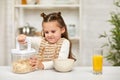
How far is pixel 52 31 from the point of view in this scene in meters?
1.83

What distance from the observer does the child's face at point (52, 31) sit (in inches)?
71.7

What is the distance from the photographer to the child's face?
1.82 meters

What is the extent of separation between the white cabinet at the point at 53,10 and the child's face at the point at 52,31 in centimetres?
172

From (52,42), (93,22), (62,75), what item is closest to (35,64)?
(62,75)

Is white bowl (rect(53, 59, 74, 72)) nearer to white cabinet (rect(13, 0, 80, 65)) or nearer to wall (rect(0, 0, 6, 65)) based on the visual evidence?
white cabinet (rect(13, 0, 80, 65))

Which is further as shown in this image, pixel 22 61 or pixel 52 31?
pixel 52 31

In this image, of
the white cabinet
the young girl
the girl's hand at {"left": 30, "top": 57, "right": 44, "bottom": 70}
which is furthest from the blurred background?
the girl's hand at {"left": 30, "top": 57, "right": 44, "bottom": 70}

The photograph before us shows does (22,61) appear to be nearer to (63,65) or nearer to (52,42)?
(63,65)

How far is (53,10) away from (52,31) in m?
1.98

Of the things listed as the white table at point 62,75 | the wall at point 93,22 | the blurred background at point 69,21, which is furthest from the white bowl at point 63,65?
the wall at point 93,22

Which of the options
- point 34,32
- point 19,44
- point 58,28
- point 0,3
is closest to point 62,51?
point 58,28

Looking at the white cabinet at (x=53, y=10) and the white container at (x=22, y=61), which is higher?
the white cabinet at (x=53, y=10)

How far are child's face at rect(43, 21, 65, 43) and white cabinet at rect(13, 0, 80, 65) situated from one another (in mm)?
1717

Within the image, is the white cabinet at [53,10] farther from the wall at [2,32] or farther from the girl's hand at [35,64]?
the girl's hand at [35,64]
